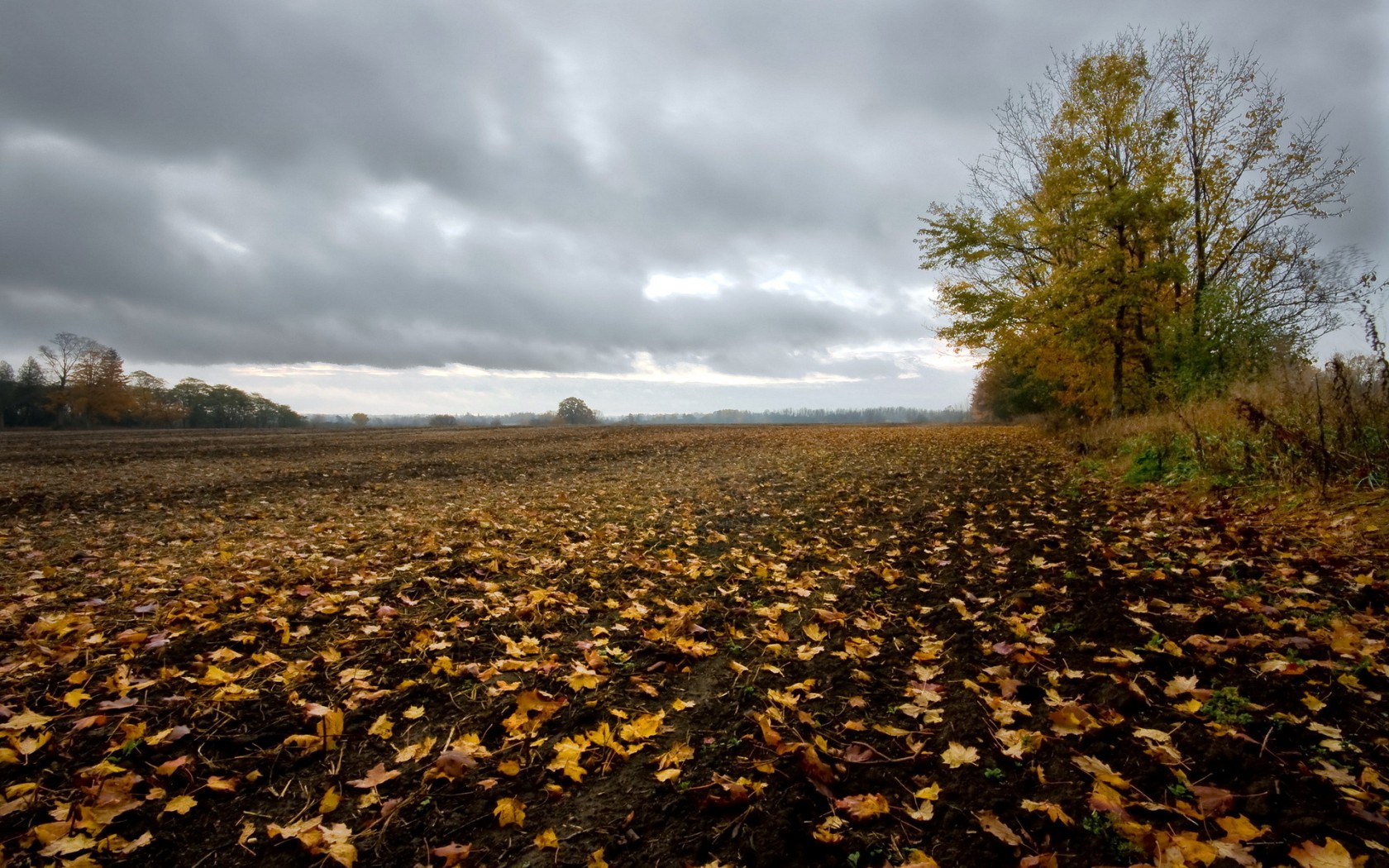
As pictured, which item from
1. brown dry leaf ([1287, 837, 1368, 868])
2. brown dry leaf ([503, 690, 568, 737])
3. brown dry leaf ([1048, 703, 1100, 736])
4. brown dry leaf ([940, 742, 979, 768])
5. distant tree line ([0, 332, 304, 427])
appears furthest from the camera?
distant tree line ([0, 332, 304, 427])

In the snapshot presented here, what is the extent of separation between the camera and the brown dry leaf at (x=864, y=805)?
2312 mm

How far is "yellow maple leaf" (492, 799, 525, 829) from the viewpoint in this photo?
7.82 feet

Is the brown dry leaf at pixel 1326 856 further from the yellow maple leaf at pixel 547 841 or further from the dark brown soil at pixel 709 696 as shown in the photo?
the yellow maple leaf at pixel 547 841

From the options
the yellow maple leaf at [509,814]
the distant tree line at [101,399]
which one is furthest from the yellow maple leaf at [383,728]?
the distant tree line at [101,399]

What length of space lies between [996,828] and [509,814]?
2.01 metres

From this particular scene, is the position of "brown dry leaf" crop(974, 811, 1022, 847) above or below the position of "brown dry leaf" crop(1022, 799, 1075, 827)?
below

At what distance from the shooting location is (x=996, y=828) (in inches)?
85.0

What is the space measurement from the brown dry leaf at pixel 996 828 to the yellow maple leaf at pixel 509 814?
75.4 inches

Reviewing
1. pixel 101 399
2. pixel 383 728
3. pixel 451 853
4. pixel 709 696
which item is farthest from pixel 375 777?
pixel 101 399

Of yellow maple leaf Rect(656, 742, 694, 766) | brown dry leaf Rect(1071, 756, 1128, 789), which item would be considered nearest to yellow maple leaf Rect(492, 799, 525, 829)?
yellow maple leaf Rect(656, 742, 694, 766)

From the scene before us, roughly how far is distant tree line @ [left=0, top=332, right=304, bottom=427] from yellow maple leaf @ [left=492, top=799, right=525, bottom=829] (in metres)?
75.5

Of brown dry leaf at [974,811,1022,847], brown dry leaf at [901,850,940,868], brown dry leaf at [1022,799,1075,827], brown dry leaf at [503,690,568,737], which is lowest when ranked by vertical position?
brown dry leaf at [503,690,568,737]

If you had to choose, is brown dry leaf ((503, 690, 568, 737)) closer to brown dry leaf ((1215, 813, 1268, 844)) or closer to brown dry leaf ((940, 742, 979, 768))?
brown dry leaf ((940, 742, 979, 768))

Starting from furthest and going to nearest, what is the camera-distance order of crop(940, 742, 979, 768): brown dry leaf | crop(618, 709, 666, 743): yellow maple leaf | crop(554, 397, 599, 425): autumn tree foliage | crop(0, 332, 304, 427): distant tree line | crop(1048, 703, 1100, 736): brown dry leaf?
1. crop(554, 397, 599, 425): autumn tree foliage
2. crop(0, 332, 304, 427): distant tree line
3. crop(618, 709, 666, 743): yellow maple leaf
4. crop(1048, 703, 1100, 736): brown dry leaf
5. crop(940, 742, 979, 768): brown dry leaf
